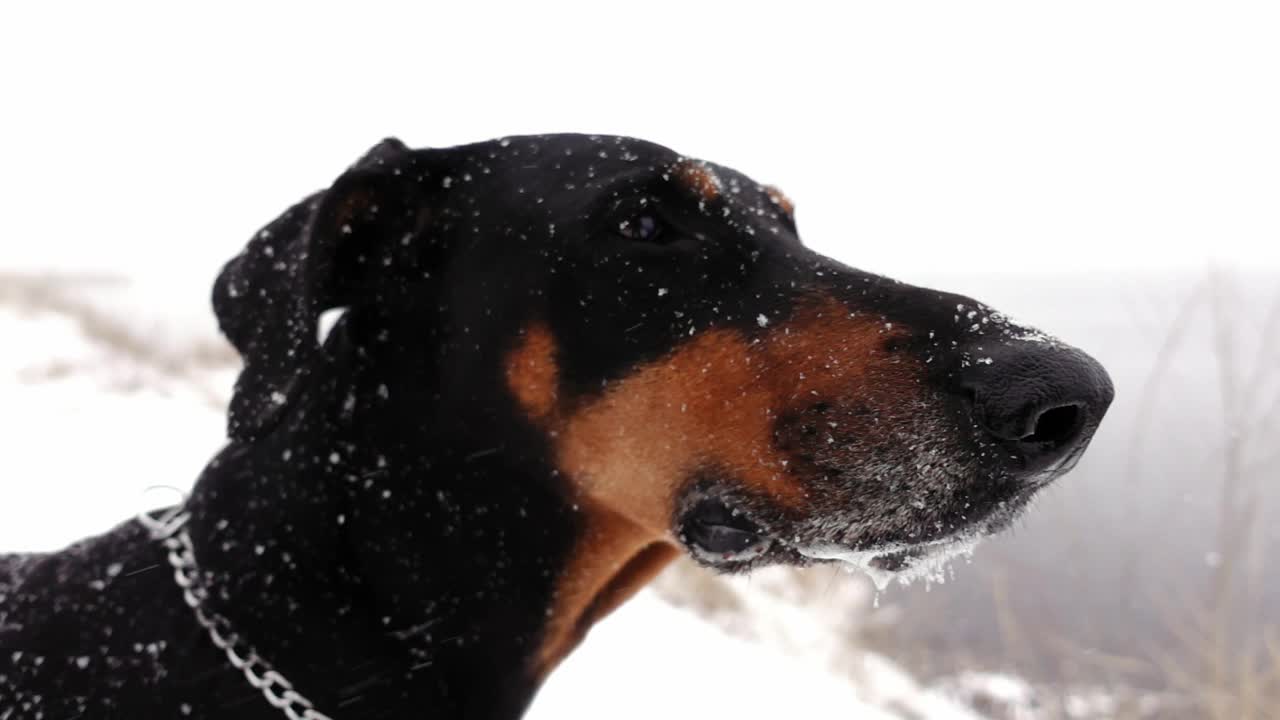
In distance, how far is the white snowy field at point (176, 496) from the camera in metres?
4.59

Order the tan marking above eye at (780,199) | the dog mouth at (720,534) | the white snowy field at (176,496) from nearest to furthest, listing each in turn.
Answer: the dog mouth at (720,534)
the tan marking above eye at (780,199)
the white snowy field at (176,496)

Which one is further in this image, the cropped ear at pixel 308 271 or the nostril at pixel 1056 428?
the cropped ear at pixel 308 271

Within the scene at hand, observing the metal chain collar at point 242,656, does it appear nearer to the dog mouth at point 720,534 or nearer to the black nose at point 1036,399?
the dog mouth at point 720,534

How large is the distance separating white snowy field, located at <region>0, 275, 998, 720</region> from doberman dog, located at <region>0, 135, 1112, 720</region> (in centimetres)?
44

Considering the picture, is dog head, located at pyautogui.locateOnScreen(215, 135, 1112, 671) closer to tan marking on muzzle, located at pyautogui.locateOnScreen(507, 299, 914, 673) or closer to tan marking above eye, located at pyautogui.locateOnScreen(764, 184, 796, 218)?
tan marking on muzzle, located at pyautogui.locateOnScreen(507, 299, 914, 673)

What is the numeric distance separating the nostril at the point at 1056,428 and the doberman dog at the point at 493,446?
0.10m

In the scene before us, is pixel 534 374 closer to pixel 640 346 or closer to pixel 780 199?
pixel 640 346

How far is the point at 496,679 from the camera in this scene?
1921 millimetres

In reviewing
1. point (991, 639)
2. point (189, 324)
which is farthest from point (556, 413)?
point (189, 324)

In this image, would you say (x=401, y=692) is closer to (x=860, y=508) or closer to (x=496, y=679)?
(x=496, y=679)

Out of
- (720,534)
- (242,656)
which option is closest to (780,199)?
(720,534)

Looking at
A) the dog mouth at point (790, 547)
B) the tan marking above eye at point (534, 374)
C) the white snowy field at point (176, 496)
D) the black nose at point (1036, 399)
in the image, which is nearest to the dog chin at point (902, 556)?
the dog mouth at point (790, 547)

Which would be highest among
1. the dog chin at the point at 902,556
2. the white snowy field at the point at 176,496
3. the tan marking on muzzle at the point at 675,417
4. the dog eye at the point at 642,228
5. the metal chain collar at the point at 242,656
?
the dog eye at the point at 642,228

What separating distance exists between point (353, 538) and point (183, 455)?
567 centimetres
